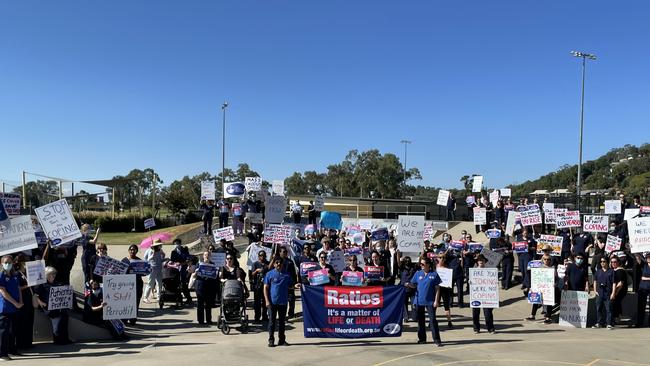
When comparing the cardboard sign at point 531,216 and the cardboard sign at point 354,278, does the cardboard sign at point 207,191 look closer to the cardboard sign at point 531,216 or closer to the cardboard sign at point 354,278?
the cardboard sign at point 531,216

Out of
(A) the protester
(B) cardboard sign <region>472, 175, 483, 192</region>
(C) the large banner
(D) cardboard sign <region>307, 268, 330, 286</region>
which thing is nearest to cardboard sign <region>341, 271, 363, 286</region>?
(D) cardboard sign <region>307, 268, 330, 286</region>

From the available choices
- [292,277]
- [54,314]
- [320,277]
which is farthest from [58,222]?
[320,277]

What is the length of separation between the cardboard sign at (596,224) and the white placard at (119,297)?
14.6m

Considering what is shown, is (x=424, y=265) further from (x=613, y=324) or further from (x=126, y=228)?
(x=126, y=228)

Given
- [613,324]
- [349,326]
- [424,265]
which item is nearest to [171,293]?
[349,326]

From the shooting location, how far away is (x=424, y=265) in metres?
12.2

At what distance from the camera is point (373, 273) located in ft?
44.7

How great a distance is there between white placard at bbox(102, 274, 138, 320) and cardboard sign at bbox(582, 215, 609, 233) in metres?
14.6

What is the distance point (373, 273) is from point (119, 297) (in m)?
6.05

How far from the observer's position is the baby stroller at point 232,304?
12.6m

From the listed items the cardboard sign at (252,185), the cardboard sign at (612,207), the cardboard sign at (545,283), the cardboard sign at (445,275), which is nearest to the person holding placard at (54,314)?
the cardboard sign at (445,275)

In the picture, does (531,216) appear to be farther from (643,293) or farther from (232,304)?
(232,304)

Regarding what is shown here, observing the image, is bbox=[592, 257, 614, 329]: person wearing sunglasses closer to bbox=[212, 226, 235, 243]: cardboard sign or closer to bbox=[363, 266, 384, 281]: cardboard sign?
bbox=[363, 266, 384, 281]: cardboard sign

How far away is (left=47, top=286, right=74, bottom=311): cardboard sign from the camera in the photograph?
1127 cm
